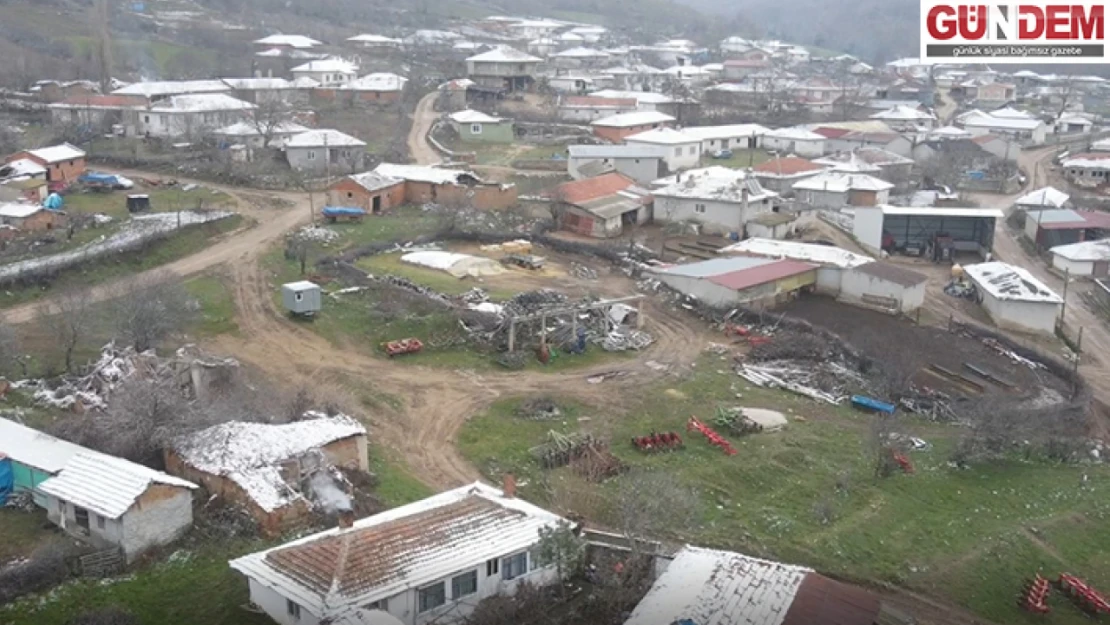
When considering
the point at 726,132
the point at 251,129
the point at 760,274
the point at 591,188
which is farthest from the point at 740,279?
the point at 726,132

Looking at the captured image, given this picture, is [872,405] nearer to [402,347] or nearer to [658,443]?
[658,443]

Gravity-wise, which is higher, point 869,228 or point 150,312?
point 150,312

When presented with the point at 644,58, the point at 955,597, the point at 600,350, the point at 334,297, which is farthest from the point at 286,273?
the point at 644,58

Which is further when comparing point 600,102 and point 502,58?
point 502,58

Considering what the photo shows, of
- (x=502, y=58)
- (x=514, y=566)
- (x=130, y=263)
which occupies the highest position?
(x=502, y=58)

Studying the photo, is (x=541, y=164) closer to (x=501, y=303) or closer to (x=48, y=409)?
(x=501, y=303)

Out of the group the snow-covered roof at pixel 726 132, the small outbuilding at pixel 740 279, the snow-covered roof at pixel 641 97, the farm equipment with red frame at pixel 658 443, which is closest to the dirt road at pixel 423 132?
the snow-covered roof at pixel 641 97
